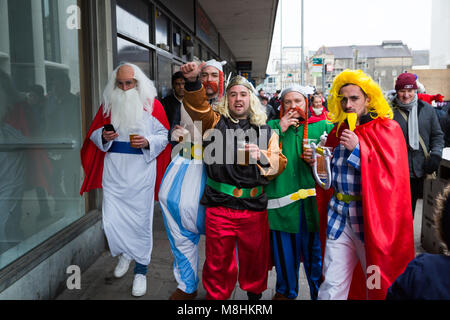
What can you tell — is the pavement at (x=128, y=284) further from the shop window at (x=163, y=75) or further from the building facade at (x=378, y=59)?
the building facade at (x=378, y=59)

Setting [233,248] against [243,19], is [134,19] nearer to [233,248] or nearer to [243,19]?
[233,248]

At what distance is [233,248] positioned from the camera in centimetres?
283

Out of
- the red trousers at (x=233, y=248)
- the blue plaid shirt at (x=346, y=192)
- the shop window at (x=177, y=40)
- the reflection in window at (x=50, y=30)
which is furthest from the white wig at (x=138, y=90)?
the shop window at (x=177, y=40)

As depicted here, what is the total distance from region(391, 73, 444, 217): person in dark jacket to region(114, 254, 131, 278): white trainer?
9.87 ft

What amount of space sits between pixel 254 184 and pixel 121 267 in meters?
1.73

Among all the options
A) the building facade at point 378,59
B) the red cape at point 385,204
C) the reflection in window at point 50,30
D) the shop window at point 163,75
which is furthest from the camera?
the building facade at point 378,59

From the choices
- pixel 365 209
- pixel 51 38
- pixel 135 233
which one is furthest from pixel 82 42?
pixel 365 209

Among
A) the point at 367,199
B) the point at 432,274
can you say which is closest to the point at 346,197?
the point at 367,199

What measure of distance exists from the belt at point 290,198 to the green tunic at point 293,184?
0.02 metres

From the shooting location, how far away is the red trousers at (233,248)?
2.74m

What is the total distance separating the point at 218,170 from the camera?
270 centimetres

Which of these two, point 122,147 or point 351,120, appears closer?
point 351,120

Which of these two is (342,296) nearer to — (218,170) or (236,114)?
(218,170)

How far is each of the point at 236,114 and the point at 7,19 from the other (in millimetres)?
1946
